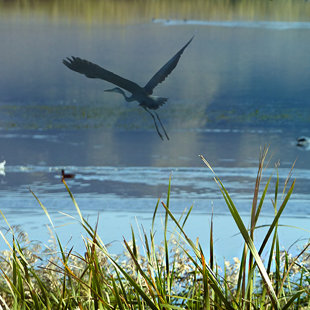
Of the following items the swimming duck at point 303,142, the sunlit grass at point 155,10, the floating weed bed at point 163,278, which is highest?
the sunlit grass at point 155,10

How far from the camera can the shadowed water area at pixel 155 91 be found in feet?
18.9

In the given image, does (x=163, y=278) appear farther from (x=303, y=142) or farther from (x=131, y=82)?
(x=303, y=142)

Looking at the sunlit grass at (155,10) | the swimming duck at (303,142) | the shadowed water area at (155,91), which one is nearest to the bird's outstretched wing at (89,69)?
the shadowed water area at (155,91)

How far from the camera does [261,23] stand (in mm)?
7938

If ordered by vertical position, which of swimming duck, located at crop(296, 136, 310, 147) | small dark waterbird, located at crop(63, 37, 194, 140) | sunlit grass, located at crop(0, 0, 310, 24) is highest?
sunlit grass, located at crop(0, 0, 310, 24)

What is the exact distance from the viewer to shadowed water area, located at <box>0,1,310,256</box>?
227 inches

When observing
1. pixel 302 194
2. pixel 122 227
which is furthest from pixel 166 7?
pixel 122 227

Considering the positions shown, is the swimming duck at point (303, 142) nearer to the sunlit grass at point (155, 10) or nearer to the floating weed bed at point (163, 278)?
the sunlit grass at point (155, 10)

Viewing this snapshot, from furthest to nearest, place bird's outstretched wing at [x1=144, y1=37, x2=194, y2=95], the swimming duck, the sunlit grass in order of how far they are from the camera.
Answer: the sunlit grass, the swimming duck, bird's outstretched wing at [x1=144, y1=37, x2=194, y2=95]

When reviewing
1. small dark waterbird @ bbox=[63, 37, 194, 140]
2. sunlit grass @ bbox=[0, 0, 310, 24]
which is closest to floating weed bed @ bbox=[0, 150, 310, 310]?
small dark waterbird @ bbox=[63, 37, 194, 140]

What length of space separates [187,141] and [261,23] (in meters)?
2.24

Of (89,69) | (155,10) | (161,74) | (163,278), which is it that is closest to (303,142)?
(161,74)

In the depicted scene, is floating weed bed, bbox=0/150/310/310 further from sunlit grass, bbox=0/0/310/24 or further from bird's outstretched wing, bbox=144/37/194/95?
sunlit grass, bbox=0/0/310/24

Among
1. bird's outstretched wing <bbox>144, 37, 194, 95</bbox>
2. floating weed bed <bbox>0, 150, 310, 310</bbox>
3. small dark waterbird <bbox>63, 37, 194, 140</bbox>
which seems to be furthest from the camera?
bird's outstretched wing <bbox>144, 37, 194, 95</bbox>
